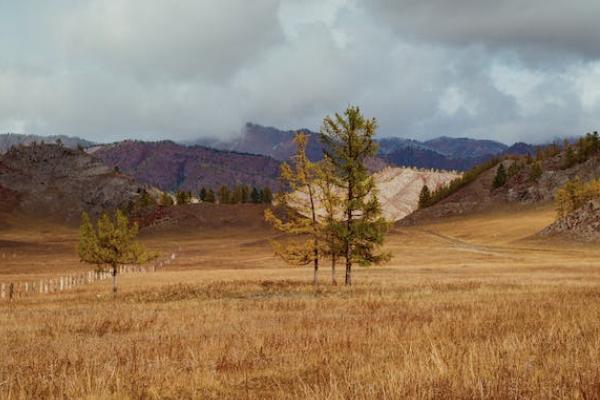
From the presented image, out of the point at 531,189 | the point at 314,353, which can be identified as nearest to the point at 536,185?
the point at 531,189

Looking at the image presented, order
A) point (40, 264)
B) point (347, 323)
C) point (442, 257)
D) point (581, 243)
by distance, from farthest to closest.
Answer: point (581, 243) < point (40, 264) < point (442, 257) < point (347, 323)

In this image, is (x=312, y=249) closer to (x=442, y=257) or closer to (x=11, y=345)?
(x=11, y=345)

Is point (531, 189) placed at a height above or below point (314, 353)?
above

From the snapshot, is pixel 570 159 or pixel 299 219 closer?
pixel 299 219

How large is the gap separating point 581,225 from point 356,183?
8472 centimetres

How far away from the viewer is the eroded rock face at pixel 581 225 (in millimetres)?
99381

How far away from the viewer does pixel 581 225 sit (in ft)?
340

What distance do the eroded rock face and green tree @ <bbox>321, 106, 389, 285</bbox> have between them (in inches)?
3052

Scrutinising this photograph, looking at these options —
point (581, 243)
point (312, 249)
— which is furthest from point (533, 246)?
point (312, 249)

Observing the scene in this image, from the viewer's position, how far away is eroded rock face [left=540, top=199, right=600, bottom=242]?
9938 centimetres

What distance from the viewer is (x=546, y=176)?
185625 mm

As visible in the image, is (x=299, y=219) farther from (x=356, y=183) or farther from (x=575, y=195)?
(x=575, y=195)

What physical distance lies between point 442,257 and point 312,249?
148ft

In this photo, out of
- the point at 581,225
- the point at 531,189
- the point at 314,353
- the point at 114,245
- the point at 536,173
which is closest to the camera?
the point at 314,353
